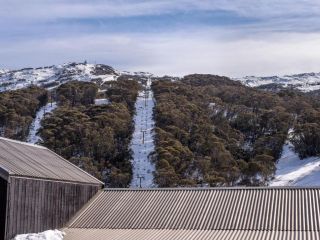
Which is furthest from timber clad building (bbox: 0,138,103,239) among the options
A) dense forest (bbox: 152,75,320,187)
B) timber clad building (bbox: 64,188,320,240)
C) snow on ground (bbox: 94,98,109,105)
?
snow on ground (bbox: 94,98,109,105)

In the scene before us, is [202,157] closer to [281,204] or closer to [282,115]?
[282,115]

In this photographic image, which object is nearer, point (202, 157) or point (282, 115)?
point (202, 157)

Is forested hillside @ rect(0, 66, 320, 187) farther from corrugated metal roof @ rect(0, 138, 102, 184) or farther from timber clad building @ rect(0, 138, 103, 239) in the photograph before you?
timber clad building @ rect(0, 138, 103, 239)

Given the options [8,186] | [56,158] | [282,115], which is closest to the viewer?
[8,186]

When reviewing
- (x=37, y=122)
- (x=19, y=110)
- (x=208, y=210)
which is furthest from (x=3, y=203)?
(x=19, y=110)

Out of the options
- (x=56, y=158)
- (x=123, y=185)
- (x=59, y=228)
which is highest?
(x=56, y=158)

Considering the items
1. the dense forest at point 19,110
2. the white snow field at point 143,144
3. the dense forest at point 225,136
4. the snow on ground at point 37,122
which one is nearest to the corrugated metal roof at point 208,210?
the dense forest at point 225,136

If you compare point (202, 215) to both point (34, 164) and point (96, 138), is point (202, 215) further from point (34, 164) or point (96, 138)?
point (96, 138)

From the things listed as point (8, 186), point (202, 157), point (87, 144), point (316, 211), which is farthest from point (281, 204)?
point (87, 144)
